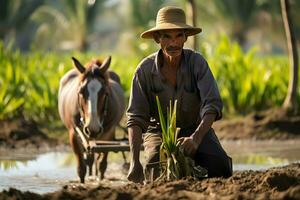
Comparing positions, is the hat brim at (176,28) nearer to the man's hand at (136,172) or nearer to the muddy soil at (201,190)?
the man's hand at (136,172)

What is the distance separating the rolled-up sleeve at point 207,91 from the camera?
24.0ft

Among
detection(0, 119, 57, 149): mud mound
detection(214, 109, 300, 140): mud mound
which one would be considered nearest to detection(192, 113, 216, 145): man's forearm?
detection(0, 119, 57, 149): mud mound

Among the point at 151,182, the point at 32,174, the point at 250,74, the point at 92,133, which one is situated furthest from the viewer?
the point at 250,74

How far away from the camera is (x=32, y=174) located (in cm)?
1255

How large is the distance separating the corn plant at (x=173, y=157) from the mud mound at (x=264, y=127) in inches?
389

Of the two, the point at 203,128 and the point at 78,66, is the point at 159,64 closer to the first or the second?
the point at 203,128

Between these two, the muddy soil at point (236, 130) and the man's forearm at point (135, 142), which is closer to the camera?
the man's forearm at point (135, 142)

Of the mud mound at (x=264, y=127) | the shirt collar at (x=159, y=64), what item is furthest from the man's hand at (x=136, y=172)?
the mud mound at (x=264, y=127)

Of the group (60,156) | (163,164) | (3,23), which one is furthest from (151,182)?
(3,23)

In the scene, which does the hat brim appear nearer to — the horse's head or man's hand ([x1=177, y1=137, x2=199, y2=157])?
man's hand ([x1=177, y1=137, x2=199, y2=157])

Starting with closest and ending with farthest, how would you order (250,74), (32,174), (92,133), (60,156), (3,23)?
(92,133)
(32,174)
(60,156)
(250,74)
(3,23)

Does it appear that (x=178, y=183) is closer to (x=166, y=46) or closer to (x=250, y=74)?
(x=166, y=46)

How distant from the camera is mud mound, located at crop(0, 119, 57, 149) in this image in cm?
1666

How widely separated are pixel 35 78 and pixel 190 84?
13.0m
